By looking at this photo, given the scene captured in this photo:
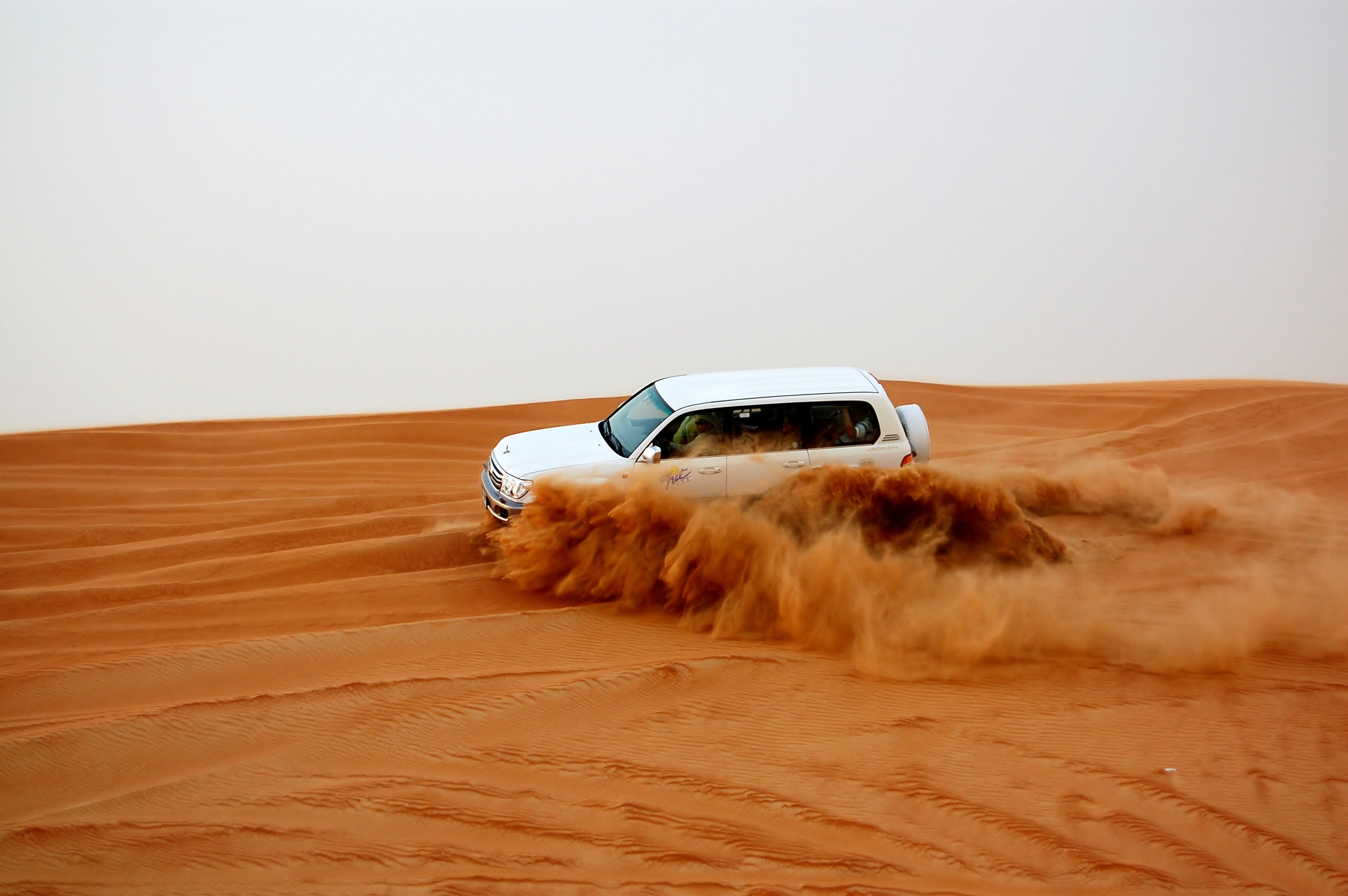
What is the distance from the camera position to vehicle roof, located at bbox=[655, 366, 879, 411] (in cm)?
812

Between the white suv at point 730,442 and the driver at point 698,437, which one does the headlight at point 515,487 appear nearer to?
the white suv at point 730,442

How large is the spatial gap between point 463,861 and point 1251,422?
40.2ft

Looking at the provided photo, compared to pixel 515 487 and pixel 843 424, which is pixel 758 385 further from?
pixel 515 487

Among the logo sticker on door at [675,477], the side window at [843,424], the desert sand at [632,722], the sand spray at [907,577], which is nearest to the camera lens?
the desert sand at [632,722]

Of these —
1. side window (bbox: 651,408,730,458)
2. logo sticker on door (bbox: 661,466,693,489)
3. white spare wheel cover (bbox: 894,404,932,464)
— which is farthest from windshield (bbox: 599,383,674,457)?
white spare wheel cover (bbox: 894,404,932,464)

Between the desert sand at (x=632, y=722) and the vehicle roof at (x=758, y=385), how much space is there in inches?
57.1

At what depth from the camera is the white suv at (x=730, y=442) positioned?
789 cm

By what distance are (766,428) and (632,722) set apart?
3056 millimetres

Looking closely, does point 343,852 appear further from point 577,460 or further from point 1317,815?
point 1317,815

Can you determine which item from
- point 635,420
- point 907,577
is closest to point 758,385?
point 635,420

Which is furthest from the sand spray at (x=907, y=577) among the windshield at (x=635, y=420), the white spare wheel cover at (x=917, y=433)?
the windshield at (x=635, y=420)

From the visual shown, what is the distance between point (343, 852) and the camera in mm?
4852

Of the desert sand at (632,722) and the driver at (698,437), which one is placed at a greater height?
the driver at (698,437)

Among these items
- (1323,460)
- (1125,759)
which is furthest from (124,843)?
(1323,460)
